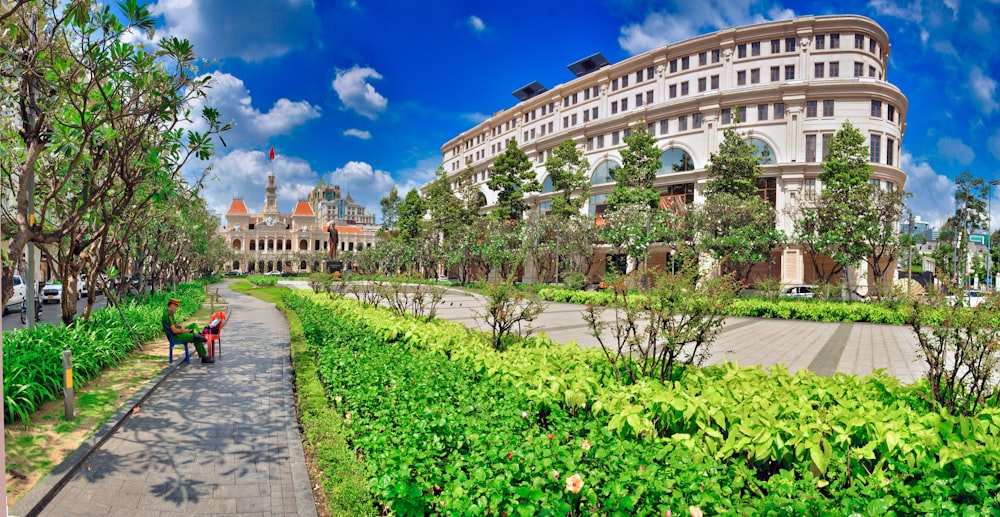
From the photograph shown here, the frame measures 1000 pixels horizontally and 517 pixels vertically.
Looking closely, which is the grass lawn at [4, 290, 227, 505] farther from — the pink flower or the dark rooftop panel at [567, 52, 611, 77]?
the dark rooftop panel at [567, 52, 611, 77]

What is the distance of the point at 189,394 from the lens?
816 cm

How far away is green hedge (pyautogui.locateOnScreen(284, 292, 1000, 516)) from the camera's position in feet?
11.2

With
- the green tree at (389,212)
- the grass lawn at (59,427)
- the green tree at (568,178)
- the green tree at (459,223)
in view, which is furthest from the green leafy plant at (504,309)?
the green tree at (389,212)

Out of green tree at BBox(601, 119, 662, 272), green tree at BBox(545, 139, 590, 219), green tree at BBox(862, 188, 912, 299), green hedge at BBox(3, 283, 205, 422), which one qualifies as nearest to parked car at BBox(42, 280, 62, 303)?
green hedge at BBox(3, 283, 205, 422)

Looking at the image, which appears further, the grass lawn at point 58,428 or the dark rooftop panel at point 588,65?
the dark rooftop panel at point 588,65

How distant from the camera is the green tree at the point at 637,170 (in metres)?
37.4

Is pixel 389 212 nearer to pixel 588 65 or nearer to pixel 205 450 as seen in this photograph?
pixel 588 65

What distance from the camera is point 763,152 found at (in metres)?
38.6

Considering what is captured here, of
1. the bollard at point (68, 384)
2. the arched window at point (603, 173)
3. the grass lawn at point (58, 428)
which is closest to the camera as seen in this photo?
the grass lawn at point (58, 428)

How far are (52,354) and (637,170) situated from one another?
118 feet

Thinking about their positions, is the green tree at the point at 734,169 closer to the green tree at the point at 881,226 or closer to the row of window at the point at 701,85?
the row of window at the point at 701,85

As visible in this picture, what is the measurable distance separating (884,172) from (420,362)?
1678 inches

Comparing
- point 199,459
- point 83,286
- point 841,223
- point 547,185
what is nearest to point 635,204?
point 841,223

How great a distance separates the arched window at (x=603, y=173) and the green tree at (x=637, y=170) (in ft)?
23.1
